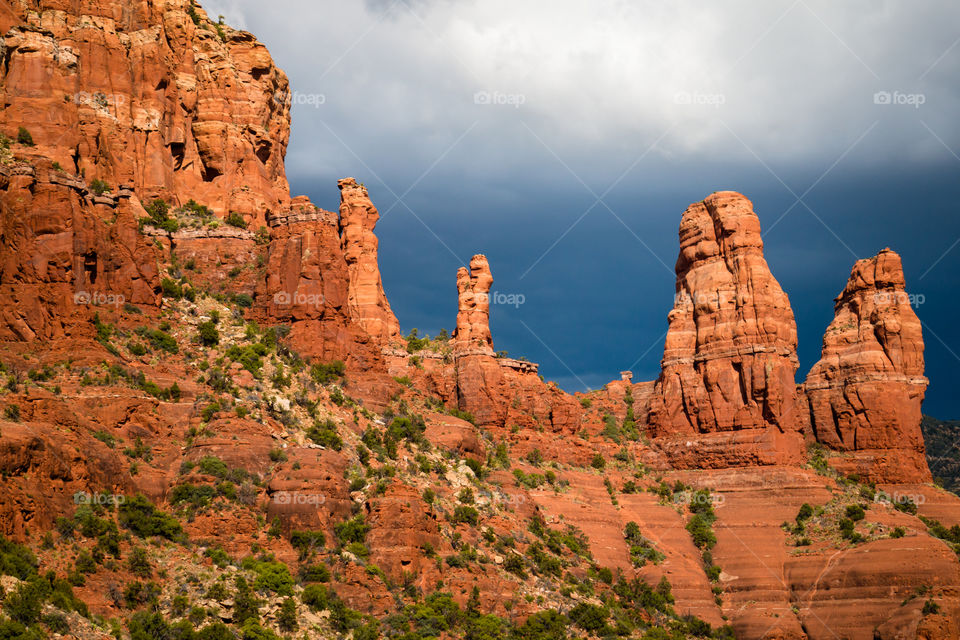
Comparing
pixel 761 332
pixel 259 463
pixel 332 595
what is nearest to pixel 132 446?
pixel 259 463

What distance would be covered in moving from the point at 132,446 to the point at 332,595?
1492 centimetres

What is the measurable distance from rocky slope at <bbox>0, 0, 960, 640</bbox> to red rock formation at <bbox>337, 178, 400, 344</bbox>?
0.33 metres

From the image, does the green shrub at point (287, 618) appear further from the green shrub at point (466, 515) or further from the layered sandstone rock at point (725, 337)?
the layered sandstone rock at point (725, 337)

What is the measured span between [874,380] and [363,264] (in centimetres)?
5237

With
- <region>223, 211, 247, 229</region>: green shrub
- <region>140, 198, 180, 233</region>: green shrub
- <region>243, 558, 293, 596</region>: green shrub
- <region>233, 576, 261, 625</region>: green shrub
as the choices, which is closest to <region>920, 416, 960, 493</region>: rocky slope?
<region>223, 211, 247, 229</region>: green shrub

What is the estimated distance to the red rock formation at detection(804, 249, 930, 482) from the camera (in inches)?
4577

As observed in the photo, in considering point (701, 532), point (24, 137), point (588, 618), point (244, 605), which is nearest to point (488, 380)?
point (701, 532)

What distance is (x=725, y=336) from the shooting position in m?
119

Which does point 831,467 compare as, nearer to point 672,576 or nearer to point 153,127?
point 672,576

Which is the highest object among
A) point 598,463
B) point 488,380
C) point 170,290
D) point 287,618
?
point 488,380

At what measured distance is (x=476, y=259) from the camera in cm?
12450

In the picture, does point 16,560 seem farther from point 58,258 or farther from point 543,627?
point 543,627

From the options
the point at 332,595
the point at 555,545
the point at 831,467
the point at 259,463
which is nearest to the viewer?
the point at 332,595

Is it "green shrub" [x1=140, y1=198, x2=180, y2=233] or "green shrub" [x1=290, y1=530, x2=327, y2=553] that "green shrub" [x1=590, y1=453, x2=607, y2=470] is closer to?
"green shrub" [x1=140, y1=198, x2=180, y2=233]
